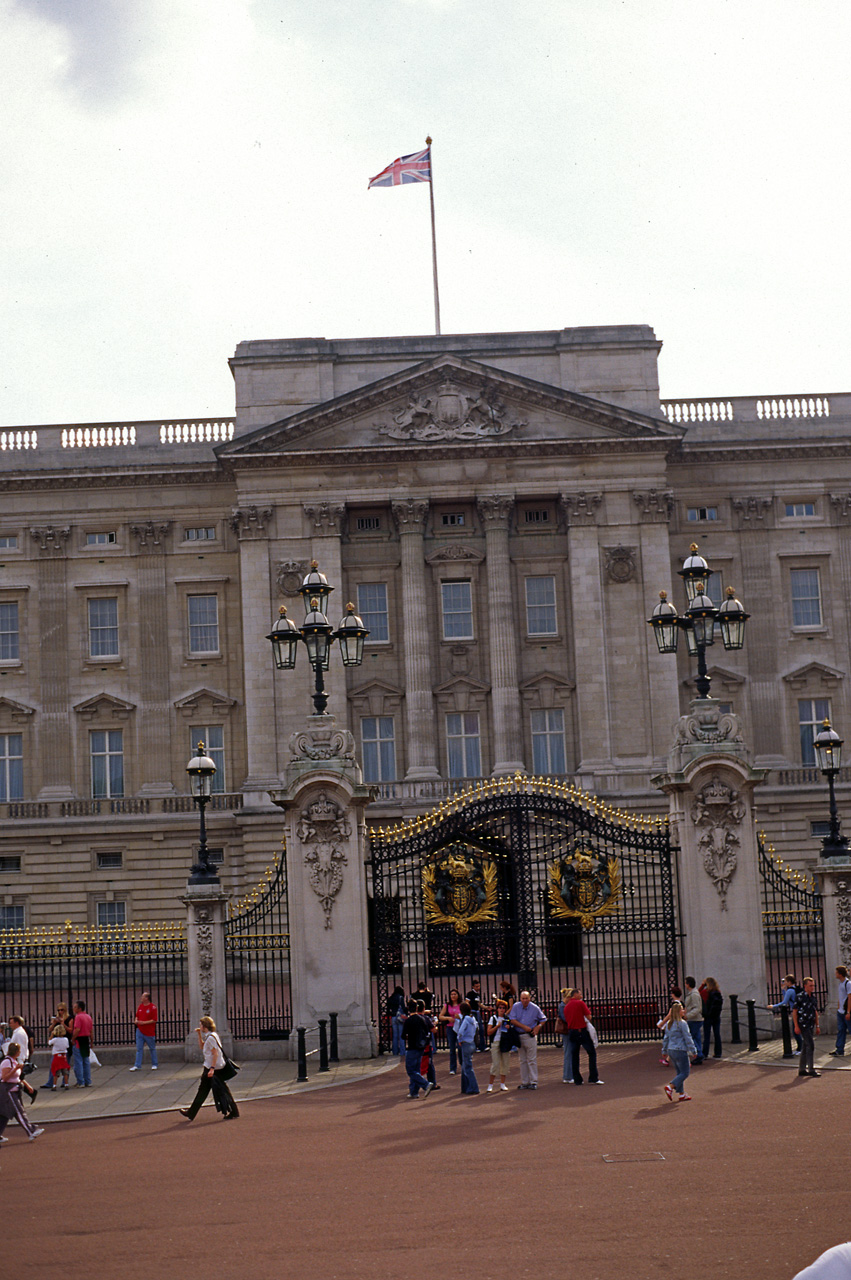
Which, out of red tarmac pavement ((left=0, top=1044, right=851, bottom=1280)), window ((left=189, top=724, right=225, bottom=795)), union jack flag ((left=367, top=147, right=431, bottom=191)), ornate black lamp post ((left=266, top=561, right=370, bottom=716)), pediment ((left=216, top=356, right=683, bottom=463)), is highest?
union jack flag ((left=367, top=147, right=431, bottom=191))

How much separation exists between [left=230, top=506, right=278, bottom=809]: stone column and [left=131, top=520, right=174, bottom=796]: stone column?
346cm

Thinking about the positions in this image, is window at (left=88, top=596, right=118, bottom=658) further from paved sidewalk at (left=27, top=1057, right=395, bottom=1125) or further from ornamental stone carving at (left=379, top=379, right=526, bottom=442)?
paved sidewalk at (left=27, top=1057, right=395, bottom=1125)

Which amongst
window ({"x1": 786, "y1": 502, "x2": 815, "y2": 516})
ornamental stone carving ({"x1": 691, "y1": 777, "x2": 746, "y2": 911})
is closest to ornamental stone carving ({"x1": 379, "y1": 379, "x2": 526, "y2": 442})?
window ({"x1": 786, "y1": 502, "x2": 815, "y2": 516})

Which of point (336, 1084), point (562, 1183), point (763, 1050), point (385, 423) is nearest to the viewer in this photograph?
point (562, 1183)

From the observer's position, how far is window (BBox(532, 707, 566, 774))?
2126 inches

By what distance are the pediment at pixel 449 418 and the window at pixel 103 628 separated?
24.2 ft

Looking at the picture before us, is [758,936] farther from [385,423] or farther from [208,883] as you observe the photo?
[385,423]

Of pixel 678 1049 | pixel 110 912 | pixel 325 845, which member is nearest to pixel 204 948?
pixel 325 845

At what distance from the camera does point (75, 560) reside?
186 ft

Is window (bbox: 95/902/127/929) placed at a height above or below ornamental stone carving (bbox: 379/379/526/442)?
below

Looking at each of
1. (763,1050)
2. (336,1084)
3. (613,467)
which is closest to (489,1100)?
(336,1084)

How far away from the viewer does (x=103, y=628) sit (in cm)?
5631

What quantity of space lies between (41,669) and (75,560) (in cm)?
407

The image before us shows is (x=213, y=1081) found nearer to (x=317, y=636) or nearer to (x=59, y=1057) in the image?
(x=59, y=1057)
